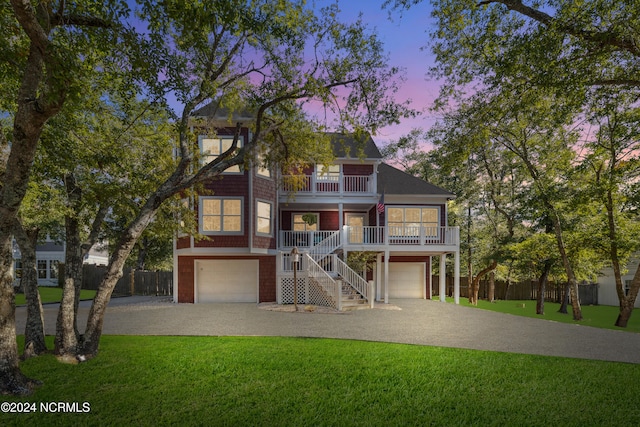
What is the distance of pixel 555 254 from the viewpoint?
59.4 ft

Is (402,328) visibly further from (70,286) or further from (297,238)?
(297,238)

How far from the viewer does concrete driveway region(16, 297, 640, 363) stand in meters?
8.59

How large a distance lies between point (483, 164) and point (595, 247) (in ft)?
33.5

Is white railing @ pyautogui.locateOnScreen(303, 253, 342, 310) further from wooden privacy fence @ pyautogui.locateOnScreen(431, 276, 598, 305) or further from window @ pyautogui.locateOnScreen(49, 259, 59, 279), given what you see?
window @ pyautogui.locateOnScreen(49, 259, 59, 279)

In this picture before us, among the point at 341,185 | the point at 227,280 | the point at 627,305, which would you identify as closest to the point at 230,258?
the point at 227,280

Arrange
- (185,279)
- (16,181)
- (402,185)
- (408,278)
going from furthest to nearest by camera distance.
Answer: (408,278) < (402,185) < (185,279) < (16,181)

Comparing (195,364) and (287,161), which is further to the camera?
(287,161)

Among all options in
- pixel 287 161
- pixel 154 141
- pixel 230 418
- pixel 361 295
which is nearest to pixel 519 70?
pixel 287 161

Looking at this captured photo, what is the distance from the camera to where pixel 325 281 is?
15297 mm

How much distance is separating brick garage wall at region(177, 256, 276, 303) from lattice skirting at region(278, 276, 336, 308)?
4.84ft

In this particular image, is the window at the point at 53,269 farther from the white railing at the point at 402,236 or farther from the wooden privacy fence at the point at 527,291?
the wooden privacy fence at the point at 527,291

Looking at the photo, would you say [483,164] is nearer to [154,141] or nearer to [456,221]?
[456,221]

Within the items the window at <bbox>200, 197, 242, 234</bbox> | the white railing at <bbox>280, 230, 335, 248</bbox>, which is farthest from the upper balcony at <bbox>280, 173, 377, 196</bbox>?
the window at <bbox>200, 197, 242, 234</bbox>

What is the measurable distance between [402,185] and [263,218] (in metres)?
8.04
